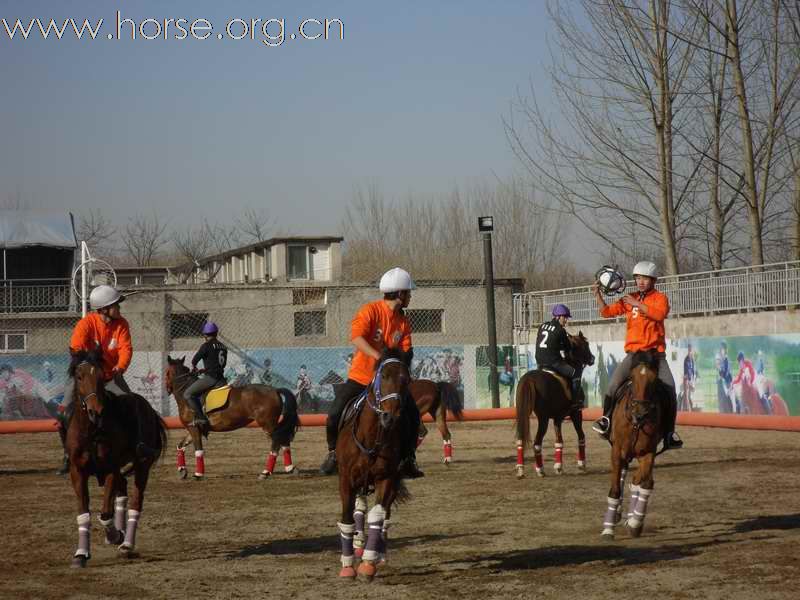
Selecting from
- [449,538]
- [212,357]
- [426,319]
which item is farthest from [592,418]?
[449,538]

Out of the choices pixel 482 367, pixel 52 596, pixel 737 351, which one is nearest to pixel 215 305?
pixel 482 367

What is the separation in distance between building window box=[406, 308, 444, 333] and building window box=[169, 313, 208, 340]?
23.6 feet

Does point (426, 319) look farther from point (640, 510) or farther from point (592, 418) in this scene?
point (640, 510)

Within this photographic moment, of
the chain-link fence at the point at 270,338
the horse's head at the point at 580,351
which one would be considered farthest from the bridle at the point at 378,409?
the chain-link fence at the point at 270,338

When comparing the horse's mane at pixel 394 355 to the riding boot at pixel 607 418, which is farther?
the riding boot at pixel 607 418

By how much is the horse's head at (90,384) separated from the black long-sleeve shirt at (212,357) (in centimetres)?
804

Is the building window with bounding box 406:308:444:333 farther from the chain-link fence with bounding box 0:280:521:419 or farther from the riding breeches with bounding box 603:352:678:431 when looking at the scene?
the riding breeches with bounding box 603:352:678:431

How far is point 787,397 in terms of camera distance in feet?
86.5

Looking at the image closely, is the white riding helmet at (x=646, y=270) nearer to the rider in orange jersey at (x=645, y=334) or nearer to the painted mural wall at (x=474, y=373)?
the rider in orange jersey at (x=645, y=334)

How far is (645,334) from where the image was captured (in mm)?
11758

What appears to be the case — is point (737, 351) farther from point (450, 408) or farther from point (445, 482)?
point (445, 482)

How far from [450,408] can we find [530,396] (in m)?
2.90

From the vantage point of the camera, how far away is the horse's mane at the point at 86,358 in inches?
400

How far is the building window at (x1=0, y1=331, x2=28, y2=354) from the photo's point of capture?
34531mm
